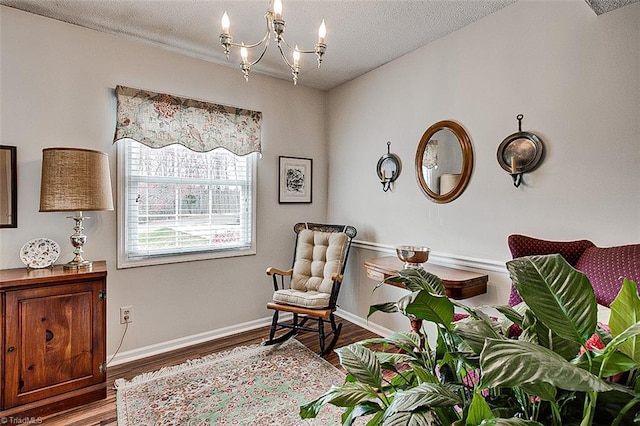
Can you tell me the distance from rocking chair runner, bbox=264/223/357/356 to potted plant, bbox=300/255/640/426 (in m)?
2.07

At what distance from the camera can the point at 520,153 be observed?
2199 mm

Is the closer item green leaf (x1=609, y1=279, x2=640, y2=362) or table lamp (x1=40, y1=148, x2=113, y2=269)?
green leaf (x1=609, y1=279, x2=640, y2=362)

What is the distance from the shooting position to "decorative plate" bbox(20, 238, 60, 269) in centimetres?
222

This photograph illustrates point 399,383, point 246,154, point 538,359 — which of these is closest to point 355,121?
point 246,154

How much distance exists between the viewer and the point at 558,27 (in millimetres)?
2068

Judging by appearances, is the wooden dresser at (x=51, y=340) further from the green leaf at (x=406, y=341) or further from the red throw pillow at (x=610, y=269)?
the red throw pillow at (x=610, y=269)

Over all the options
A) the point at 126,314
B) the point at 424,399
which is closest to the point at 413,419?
the point at 424,399

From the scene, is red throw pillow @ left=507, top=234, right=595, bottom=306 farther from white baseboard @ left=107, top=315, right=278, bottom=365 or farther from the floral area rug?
white baseboard @ left=107, top=315, right=278, bottom=365

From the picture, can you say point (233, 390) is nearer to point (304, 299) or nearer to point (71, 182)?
point (304, 299)

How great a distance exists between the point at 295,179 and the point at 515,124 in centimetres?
213

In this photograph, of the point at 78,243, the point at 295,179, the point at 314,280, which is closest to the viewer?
the point at 78,243

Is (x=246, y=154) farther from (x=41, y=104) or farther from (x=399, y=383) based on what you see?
(x=399, y=383)

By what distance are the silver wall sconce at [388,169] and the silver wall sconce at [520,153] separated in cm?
96

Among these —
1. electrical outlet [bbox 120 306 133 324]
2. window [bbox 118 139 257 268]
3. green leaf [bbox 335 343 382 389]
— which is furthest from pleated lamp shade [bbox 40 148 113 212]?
green leaf [bbox 335 343 382 389]
